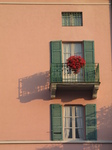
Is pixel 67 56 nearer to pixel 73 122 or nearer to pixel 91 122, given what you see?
pixel 73 122

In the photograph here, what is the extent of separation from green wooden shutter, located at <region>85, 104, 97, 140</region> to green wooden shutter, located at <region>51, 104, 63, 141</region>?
1.08 m

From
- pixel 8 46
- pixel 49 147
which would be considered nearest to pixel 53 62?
pixel 8 46

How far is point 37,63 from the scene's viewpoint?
21.5 m

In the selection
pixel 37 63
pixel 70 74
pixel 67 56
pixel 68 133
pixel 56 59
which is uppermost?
pixel 67 56

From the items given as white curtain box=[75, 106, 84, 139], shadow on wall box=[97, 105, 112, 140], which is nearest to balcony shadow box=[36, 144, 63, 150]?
white curtain box=[75, 106, 84, 139]

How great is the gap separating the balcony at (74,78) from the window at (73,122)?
642 millimetres

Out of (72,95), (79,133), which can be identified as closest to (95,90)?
(72,95)

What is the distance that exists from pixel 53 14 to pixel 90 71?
9.90 ft

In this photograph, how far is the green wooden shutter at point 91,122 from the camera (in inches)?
820

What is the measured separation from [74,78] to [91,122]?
1938mm

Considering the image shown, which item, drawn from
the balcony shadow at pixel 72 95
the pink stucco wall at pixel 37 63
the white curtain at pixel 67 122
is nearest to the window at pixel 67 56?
the pink stucco wall at pixel 37 63

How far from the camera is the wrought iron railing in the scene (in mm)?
20906

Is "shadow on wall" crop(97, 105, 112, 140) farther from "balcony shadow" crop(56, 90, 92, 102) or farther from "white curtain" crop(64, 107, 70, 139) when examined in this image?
"white curtain" crop(64, 107, 70, 139)

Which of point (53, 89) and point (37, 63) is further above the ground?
point (37, 63)
